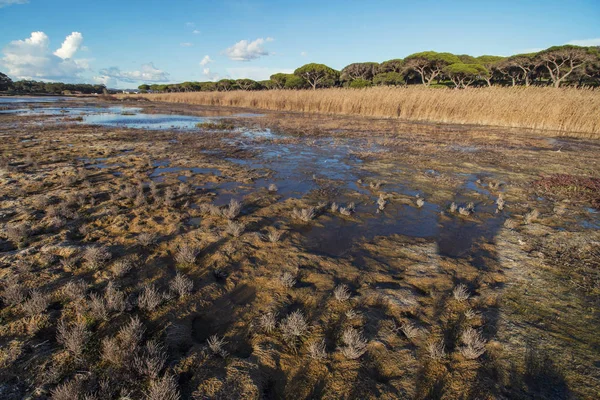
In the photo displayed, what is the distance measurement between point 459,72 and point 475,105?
25.8 meters

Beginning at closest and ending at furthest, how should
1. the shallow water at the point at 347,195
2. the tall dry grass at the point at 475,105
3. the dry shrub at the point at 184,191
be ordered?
the shallow water at the point at 347,195 < the dry shrub at the point at 184,191 < the tall dry grass at the point at 475,105

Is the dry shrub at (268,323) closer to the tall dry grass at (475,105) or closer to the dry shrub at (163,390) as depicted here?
the dry shrub at (163,390)

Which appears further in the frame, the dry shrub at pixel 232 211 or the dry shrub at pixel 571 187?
the dry shrub at pixel 571 187

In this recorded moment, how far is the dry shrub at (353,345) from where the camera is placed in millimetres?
2323

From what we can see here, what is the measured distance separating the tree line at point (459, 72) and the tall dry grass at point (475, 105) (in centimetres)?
1155

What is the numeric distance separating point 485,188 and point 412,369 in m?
6.13

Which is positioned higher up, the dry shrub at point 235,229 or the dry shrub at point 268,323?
the dry shrub at point 235,229

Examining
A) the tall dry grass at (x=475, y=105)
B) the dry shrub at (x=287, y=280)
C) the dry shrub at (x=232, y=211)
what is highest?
the tall dry grass at (x=475, y=105)

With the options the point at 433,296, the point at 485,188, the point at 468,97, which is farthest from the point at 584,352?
the point at 468,97

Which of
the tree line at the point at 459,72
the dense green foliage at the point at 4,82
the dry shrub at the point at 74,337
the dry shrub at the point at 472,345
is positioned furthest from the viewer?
the dense green foliage at the point at 4,82

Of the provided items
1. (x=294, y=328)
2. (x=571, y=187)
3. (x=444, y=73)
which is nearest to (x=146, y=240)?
(x=294, y=328)

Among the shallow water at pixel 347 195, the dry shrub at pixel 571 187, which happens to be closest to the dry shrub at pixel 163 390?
the shallow water at pixel 347 195

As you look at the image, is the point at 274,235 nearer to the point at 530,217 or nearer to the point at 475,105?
the point at 530,217

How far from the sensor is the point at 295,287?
322cm
